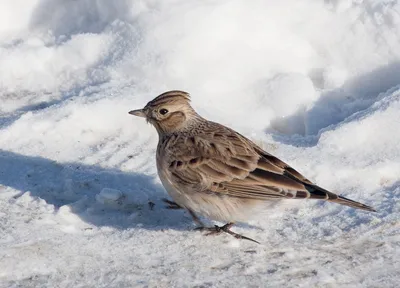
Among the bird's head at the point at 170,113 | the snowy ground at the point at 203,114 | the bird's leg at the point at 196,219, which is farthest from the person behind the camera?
the bird's head at the point at 170,113

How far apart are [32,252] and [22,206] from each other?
781 mm

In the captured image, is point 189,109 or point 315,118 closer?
point 189,109

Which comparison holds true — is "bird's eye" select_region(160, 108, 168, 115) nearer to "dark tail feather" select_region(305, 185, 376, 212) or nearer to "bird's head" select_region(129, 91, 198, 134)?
"bird's head" select_region(129, 91, 198, 134)

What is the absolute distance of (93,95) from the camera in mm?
7797

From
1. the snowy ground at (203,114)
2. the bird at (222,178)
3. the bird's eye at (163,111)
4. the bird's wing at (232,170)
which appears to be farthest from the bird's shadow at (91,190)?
the bird's eye at (163,111)

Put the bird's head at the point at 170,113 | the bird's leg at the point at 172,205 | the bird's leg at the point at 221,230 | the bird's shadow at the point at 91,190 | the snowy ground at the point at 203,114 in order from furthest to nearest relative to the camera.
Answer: the bird's head at the point at 170,113
the bird's leg at the point at 172,205
the bird's shadow at the point at 91,190
the bird's leg at the point at 221,230
the snowy ground at the point at 203,114

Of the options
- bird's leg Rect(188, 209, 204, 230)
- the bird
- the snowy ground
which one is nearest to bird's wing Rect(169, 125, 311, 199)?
the bird

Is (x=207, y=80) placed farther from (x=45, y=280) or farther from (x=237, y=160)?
(x=45, y=280)

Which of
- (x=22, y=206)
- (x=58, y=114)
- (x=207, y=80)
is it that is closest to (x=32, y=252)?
(x=22, y=206)

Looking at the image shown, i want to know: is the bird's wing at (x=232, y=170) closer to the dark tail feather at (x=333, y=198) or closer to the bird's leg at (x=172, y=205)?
the dark tail feather at (x=333, y=198)

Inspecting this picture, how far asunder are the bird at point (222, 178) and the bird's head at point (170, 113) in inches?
7.0

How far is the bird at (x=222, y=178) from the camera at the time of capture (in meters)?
5.67

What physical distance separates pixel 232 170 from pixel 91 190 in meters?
1.27

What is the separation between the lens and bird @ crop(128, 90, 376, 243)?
5.67 meters
